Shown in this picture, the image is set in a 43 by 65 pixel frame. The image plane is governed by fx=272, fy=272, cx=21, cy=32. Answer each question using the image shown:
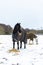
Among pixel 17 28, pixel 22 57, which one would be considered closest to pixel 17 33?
pixel 17 28

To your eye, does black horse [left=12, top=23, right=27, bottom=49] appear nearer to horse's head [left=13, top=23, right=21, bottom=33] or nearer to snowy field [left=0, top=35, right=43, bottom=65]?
horse's head [left=13, top=23, right=21, bottom=33]

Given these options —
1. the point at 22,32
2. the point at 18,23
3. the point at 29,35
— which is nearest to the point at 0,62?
the point at 18,23

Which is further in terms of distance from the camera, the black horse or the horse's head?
the black horse

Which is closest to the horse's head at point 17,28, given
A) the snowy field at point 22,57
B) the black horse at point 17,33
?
the black horse at point 17,33

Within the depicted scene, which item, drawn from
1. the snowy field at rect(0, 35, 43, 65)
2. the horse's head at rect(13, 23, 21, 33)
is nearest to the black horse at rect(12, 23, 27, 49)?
the horse's head at rect(13, 23, 21, 33)

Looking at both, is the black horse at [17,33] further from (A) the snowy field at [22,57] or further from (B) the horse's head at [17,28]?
(A) the snowy field at [22,57]

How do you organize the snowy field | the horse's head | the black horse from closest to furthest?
the snowy field
the horse's head
the black horse

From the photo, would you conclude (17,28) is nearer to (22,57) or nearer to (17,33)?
(17,33)


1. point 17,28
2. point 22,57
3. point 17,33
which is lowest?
point 22,57

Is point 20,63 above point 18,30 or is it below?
below

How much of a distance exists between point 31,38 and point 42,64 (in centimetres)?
962

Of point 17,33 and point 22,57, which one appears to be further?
point 17,33

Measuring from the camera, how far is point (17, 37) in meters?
13.8

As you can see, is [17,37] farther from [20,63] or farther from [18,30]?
[20,63]
